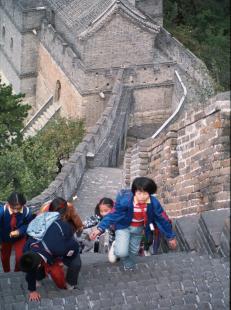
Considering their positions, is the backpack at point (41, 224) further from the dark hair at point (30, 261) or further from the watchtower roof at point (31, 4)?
the watchtower roof at point (31, 4)

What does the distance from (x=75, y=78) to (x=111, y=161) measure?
289 inches

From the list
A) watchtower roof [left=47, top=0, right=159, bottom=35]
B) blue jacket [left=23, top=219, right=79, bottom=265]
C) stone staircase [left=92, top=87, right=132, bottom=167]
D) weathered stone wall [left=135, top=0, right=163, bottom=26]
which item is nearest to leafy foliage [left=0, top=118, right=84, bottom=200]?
stone staircase [left=92, top=87, right=132, bottom=167]

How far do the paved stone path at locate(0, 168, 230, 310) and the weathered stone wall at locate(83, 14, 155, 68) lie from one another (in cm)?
2617

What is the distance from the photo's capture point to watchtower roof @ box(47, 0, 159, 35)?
39.6 metres

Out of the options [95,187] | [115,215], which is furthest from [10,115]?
[115,215]

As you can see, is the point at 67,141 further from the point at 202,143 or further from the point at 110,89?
the point at 202,143

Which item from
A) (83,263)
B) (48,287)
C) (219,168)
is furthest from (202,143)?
(48,287)

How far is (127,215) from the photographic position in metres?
13.8

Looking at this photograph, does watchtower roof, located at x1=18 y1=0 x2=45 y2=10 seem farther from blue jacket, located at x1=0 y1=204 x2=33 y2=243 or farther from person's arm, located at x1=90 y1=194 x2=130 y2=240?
person's arm, located at x1=90 y1=194 x2=130 y2=240

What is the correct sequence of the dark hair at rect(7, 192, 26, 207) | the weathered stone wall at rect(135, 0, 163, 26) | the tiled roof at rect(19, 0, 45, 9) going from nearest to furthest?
1. the dark hair at rect(7, 192, 26, 207)
2. the tiled roof at rect(19, 0, 45, 9)
3. the weathered stone wall at rect(135, 0, 163, 26)

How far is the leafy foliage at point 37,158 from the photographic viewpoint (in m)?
29.0

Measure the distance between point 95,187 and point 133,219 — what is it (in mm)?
16116

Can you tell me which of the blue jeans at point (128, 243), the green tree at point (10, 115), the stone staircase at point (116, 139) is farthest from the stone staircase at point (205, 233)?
the green tree at point (10, 115)

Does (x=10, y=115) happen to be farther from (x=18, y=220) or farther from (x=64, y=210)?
(x=64, y=210)
